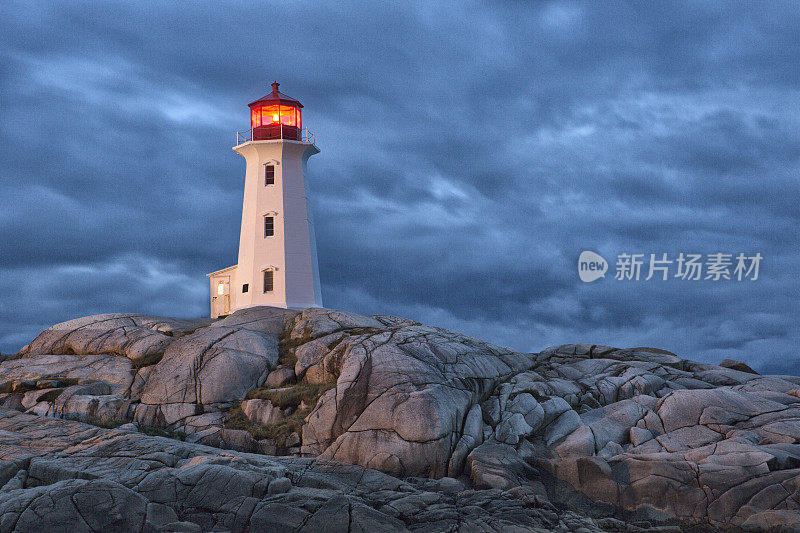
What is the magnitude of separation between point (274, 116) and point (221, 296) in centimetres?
1380

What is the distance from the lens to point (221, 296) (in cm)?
5009

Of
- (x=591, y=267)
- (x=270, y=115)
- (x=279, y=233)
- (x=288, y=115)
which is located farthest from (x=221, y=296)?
(x=591, y=267)

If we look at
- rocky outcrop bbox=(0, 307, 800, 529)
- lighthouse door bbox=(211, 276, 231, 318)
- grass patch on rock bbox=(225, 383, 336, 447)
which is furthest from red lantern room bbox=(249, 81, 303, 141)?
grass patch on rock bbox=(225, 383, 336, 447)

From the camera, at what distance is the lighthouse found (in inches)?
1754

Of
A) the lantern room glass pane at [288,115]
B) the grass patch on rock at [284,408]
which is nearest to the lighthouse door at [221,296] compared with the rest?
the lantern room glass pane at [288,115]

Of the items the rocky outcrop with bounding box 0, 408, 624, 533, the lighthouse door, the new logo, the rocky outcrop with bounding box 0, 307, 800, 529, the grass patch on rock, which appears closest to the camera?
the rocky outcrop with bounding box 0, 408, 624, 533

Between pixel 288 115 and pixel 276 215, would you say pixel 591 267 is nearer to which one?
pixel 276 215

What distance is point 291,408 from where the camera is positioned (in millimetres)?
28812

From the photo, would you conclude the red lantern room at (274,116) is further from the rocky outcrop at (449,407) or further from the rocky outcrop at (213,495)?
the rocky outcrop at (213,495)

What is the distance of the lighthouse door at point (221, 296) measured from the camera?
49438mm

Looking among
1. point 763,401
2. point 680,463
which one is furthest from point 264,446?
point 763,401

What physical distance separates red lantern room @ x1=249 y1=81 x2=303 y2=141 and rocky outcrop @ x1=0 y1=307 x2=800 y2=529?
15.4 meters

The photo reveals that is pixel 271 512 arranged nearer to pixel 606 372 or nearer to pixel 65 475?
pixel 65 475

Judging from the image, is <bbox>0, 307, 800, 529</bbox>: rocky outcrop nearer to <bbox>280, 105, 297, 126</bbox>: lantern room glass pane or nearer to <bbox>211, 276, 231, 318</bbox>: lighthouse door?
<bbox>211, 276, 231, 318</bbox>: lighthouse door
